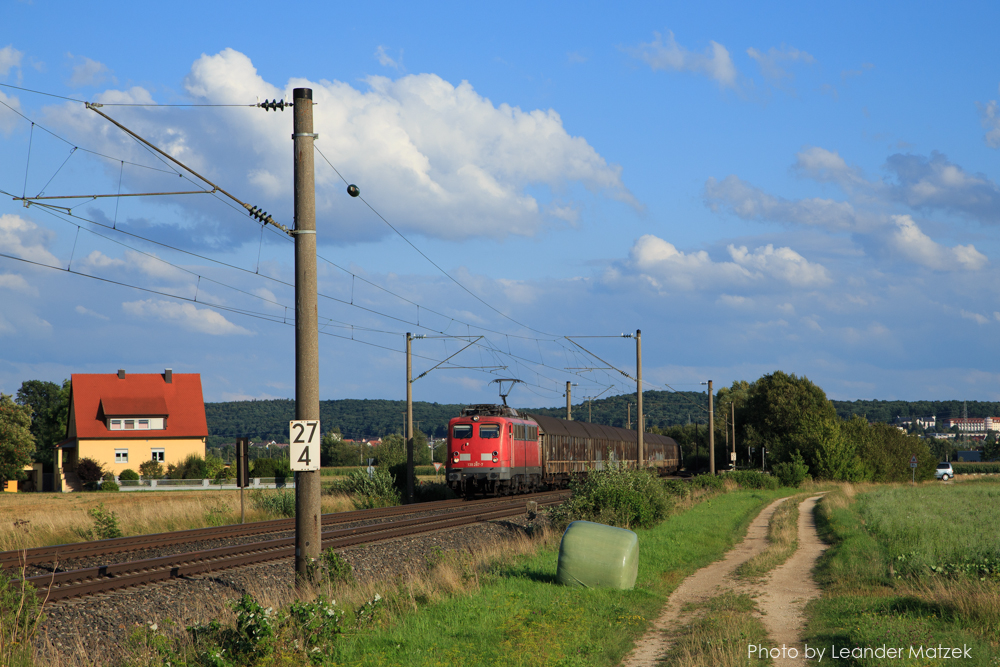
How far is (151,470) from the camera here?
2581 inches

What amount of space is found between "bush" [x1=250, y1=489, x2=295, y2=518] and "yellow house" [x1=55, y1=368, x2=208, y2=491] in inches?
1583

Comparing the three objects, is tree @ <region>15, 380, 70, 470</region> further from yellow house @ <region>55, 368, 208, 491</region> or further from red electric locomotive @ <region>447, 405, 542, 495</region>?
red electric locomotive @ <region>447, 405, 542, 495</region>

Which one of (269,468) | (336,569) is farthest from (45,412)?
(336,569)

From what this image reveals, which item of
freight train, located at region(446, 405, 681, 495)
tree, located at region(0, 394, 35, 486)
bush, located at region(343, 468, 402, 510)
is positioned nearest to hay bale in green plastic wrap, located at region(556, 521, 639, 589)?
freight train, located at region(446, 405, 681, 495)

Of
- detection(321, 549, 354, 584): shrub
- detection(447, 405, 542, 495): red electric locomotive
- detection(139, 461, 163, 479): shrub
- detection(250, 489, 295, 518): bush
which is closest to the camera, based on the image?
detection(321, 549, 354, 584): shrub

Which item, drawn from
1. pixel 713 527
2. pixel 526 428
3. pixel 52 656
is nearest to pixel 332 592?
pixel 52 656

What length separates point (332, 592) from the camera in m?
12.2

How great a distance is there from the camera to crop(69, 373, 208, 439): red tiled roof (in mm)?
68625

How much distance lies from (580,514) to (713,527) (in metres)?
5.20

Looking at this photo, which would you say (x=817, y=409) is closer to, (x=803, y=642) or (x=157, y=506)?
(x=157, y=506)

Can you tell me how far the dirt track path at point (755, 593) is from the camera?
404 inches

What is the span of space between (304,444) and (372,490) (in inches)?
929

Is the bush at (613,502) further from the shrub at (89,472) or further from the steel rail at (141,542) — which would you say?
the shrub at (89,472)

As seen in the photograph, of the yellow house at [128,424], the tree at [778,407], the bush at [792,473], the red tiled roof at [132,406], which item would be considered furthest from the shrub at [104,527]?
the tree at [778,407]
